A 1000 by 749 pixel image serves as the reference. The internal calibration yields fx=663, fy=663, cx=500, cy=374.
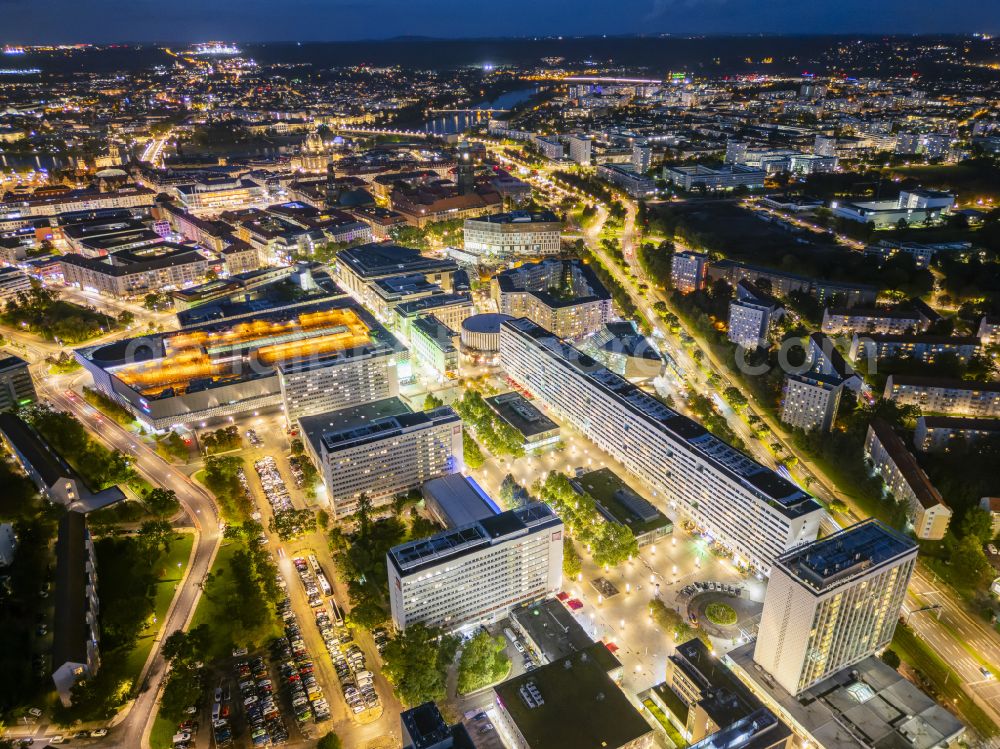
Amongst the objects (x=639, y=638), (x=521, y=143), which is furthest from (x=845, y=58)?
(x=639, y=638)

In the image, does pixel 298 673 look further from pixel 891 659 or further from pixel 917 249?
pixel 917 249

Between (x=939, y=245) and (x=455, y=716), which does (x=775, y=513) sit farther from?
(x=939, y=245)

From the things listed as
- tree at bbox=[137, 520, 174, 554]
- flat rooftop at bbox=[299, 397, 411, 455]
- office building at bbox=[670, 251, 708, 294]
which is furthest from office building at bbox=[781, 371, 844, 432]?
tree at bbox=[137, 520, 174, 554]

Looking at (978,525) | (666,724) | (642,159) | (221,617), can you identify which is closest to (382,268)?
(221,617)

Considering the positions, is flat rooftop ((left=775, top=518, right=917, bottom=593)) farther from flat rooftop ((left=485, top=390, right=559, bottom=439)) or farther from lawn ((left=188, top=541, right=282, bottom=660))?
lawn ((left=188, top=541, right=282, bottom=660))

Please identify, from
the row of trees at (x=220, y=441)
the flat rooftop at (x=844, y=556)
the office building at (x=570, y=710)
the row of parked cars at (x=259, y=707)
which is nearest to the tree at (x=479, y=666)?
the office building at (x=570, y=710)

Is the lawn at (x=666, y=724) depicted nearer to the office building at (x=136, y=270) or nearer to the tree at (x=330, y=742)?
the tree at (x=330, y=742)
